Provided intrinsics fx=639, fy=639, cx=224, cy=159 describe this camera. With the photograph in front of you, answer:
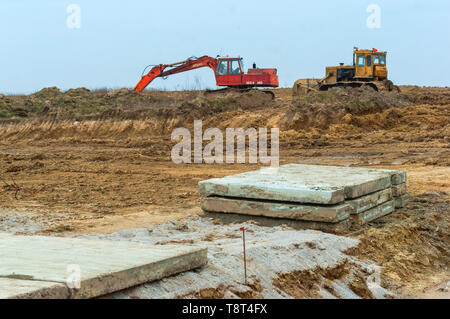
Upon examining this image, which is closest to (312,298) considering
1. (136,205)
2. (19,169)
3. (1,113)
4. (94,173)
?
(136,205)

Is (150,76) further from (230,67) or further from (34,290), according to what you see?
(34,290)

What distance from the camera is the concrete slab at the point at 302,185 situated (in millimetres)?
6603

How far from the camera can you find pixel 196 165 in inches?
571

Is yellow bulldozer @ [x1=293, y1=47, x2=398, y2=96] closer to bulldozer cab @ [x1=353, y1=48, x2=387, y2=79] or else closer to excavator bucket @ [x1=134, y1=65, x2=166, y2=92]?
bulldozer cab @ [x1=353, y1=48, x2=387, y2=79]

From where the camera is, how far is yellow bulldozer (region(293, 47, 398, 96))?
2908cm

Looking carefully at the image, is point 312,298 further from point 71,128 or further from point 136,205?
point 71,128

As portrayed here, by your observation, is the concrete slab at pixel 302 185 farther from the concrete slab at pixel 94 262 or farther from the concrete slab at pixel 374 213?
the concrete slab at pixel 94 262

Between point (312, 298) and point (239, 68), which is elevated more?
point (239, 68)

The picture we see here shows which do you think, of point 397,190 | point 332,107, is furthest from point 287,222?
point 332,107

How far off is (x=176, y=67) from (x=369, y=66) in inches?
390

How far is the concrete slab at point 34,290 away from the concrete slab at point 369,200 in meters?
3.89

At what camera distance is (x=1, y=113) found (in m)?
27.5

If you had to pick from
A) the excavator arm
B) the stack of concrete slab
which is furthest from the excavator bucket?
the stack of concrete slab
